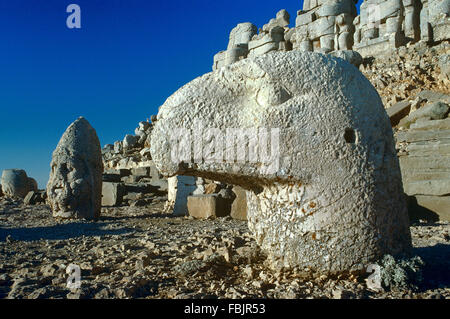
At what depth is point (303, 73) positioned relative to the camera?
2.27 m

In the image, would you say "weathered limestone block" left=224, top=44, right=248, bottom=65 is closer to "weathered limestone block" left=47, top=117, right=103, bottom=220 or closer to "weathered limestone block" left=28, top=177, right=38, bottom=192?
"weathered limestone block" left=28, top=177, right=38, bottom=192

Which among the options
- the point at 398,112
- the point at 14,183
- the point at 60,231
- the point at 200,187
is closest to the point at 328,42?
the point at 398,112

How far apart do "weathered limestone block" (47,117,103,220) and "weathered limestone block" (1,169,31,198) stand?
24.4 feet

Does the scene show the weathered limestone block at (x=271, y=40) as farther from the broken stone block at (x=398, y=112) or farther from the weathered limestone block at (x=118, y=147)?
the broken stone block at (x=398, y=112)

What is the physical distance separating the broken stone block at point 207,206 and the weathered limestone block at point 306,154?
14.9ft

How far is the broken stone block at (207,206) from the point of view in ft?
22.7

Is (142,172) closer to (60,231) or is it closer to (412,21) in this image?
(60,231)

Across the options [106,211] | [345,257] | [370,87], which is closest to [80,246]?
[345,257]

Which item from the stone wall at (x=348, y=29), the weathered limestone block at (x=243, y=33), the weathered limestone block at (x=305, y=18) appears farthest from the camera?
the weathered limestone block at (x=243, y=33)

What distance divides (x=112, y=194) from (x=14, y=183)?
5.79 metres

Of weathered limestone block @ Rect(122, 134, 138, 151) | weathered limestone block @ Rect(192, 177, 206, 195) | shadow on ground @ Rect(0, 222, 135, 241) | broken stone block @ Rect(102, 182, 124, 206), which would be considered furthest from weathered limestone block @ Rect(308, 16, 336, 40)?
shadow on ground @ Rect(0, 222, 135, 241)

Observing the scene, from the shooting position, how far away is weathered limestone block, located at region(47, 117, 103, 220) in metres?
6.52

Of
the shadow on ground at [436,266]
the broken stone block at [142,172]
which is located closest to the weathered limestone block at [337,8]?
the broken stone block at [142,172]
